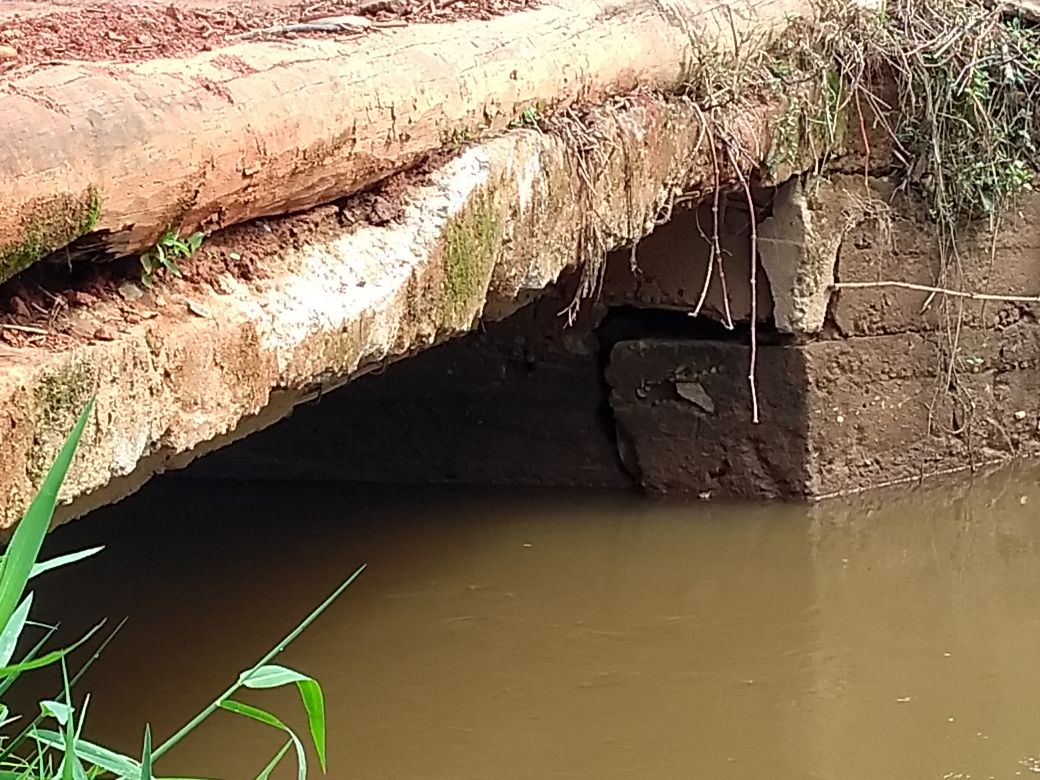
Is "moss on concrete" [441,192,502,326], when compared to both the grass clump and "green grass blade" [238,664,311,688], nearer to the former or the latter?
"green grass blade" [238,664,311,688]

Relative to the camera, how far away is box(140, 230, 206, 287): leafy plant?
6.55 feet

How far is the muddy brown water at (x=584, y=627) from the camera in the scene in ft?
9.49

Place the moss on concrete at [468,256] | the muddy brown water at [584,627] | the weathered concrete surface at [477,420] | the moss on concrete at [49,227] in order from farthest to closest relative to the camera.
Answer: the weathered concrete surface at [477,420]
the muddy brown water at [584,627]
the moss on concrete at [468,256]
the moss on concrete at [49,227]

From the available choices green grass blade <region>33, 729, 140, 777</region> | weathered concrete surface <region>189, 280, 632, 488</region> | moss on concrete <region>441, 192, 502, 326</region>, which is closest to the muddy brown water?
weathered concrete surface <region>189, 280, 632, 488</region>

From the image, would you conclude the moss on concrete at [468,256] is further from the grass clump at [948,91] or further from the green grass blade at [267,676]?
the grass clump at [948,91]

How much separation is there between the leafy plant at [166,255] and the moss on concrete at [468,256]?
0.62m

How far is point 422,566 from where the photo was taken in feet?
13.0

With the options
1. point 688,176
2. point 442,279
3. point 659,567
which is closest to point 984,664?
point 659,567

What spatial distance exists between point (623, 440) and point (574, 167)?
1734 mm

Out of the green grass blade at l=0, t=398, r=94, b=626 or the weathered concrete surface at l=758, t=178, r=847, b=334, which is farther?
the weathered concrete surface at l=758, t=178, r=847, b=334

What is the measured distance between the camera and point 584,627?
11.5ft

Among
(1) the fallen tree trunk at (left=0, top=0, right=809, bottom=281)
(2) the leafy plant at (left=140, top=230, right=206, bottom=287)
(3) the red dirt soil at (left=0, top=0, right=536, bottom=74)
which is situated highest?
(3) the red dirt soil at (left=0, top=0, right=536, bottom=74)

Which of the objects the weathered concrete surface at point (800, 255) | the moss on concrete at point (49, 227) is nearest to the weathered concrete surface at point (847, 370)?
the weathered concrete surface at point (800, 255)

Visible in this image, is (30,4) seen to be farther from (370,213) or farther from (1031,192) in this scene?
(1031,192)
